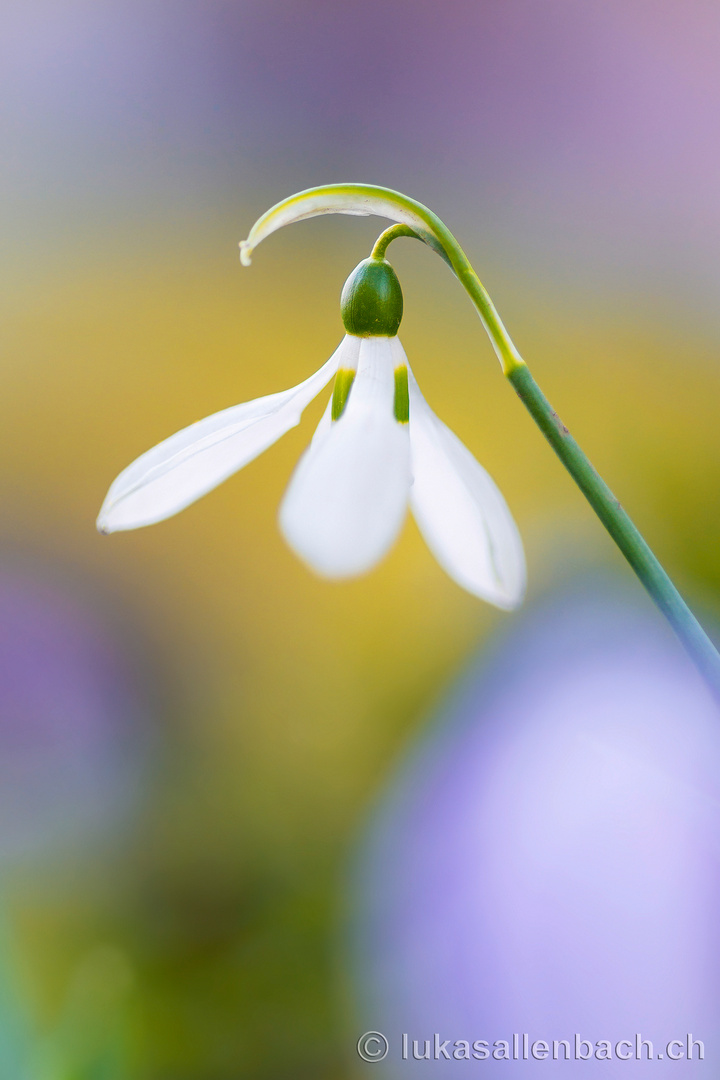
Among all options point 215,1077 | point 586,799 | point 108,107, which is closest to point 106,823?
point 215,1077

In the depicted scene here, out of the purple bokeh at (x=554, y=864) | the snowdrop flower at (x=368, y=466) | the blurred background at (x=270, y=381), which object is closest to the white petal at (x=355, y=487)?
the snowdrop flower at (x=368, y=466)

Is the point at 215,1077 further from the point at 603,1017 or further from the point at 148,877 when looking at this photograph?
the point at 603,1017

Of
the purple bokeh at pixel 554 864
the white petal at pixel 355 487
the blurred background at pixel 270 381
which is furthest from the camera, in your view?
the blurred background at pixel 270 381

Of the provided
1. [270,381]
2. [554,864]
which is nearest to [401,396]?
[554,864]

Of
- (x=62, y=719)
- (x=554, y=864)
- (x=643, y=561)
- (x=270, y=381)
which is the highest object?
(x=270, y=381)

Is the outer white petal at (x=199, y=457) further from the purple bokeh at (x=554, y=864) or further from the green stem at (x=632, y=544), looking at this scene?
the purple bokeh at (x=554, y=864)

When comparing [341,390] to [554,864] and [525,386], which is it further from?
[554,864]
